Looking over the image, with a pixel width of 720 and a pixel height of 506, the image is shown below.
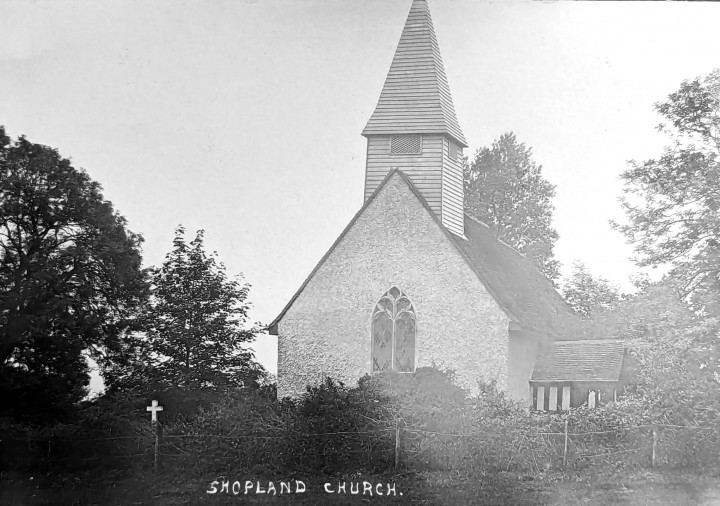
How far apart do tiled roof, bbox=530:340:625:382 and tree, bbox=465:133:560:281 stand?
3466mm

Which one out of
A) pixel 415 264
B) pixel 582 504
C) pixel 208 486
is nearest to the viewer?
pixel 582 504

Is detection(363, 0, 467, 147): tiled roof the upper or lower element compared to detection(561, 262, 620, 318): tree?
upper

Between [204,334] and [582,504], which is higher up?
[204,334]

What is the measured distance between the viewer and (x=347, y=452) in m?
16.0

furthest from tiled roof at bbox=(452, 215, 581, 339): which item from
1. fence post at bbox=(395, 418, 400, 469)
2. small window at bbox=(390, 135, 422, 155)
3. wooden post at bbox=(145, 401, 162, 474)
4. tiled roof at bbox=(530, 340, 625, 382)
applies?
wooden post at bbox=(145, 401, 162, 474)

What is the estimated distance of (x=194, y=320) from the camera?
19469mm

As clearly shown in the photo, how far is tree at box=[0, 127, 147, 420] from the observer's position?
714 inches

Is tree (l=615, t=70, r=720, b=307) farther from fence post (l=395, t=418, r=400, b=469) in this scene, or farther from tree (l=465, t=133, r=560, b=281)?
fence post (l=395, t=418, r=400, b=469)

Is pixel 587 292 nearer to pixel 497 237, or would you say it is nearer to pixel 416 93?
pixel 497 237

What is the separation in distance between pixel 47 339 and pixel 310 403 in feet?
16.9

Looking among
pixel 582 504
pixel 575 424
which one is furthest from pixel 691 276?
pixel 582 504

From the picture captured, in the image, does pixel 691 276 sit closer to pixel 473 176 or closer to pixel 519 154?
pixel 519 154

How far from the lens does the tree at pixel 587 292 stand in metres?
25.8

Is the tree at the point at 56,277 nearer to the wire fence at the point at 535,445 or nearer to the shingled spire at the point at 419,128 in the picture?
the wire fence at the point at 535,445
